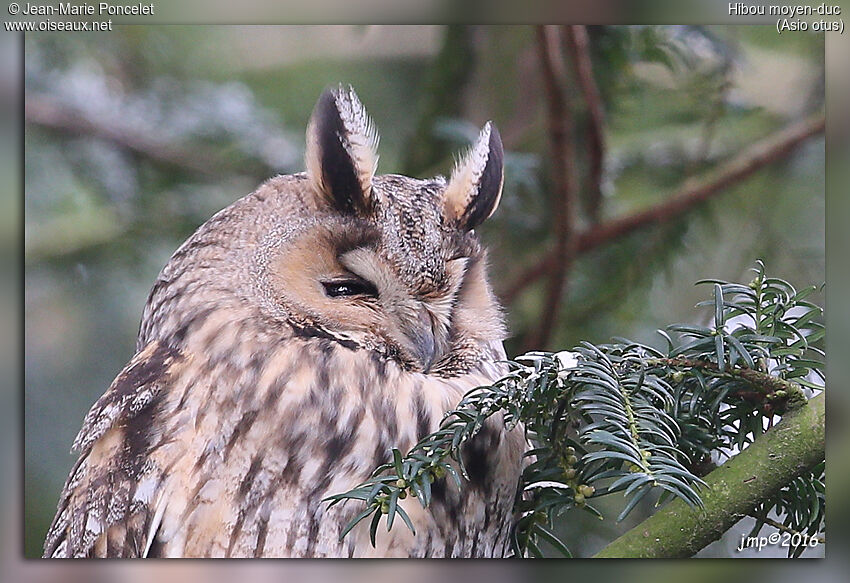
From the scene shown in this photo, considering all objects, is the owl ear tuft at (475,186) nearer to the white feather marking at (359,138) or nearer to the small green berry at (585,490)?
the white feather marking at (359,138)

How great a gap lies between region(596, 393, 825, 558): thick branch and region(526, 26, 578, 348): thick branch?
0.55 meters

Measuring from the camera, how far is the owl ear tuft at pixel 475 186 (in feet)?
4.23

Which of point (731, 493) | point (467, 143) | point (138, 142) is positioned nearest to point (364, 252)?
point (467, 143)

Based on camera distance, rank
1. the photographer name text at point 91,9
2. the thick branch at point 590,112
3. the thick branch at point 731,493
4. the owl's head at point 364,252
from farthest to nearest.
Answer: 1. the thick branch at point 590,112
2. the photographer name text at point 91,9
3. the owl's head at point 364,252
4. the thick branch at point 731,493

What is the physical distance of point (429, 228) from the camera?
1245 millimetres

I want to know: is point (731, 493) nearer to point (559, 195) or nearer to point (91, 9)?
point (559, 195)

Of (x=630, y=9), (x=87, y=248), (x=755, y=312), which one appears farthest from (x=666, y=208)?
(x=87, y=248)

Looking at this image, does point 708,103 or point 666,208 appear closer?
point 708,103

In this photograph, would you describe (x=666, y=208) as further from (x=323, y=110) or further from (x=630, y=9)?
(x=323, y=110)

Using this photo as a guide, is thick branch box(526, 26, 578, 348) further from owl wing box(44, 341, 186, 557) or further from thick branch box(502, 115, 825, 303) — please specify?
owl wing box(44, 341, 186, 557)

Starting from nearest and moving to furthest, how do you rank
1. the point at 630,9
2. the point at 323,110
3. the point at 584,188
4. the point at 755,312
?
the point at 755,312
the point at 323,110
the point at 630,9
the point at 584,188

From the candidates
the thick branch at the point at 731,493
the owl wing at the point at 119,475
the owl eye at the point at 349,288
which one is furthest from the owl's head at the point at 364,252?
the thick branch at the point at 731,493

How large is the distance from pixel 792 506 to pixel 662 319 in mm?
435

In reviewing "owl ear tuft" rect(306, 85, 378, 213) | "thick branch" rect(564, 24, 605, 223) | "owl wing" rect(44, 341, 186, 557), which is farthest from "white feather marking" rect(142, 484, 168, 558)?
"thick branch" rect(564, 24, 605, 223)
